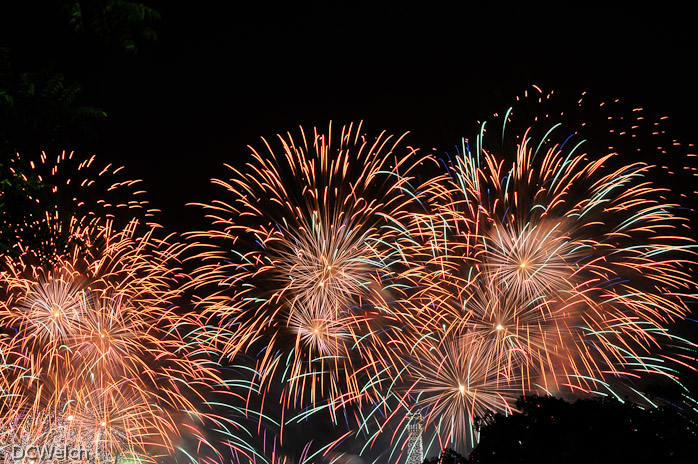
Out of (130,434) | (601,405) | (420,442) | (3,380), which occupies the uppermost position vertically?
(3,380)

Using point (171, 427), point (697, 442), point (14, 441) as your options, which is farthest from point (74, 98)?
point (14, 441)

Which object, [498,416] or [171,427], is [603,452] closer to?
[498,416]

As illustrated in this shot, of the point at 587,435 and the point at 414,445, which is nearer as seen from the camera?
the point at 587,435

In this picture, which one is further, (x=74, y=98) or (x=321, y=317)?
(x=321, y=317)

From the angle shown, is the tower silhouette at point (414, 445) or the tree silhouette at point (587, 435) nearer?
the tree silhouette at point (587, 435)

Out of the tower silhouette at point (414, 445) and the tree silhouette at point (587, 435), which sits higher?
the tree silhouette at point (587, 435)

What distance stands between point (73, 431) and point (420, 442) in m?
18.3

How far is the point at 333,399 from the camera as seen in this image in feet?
79.0

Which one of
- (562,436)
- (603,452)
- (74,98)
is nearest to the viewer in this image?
(74,98)

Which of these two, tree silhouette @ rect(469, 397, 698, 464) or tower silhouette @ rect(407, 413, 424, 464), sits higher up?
tree silhouette @ rect(469, 397, 698, 464)

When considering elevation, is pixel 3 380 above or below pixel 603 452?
above

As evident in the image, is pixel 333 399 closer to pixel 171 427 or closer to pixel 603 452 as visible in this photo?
pixel 171 427

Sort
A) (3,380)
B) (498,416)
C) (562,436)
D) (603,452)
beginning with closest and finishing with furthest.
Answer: (603,452)
(562,436)
(498,416)
(3,380)

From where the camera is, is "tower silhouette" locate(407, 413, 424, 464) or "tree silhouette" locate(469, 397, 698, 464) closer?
"tree silhouette" locate(469, 397, 698, 464)
